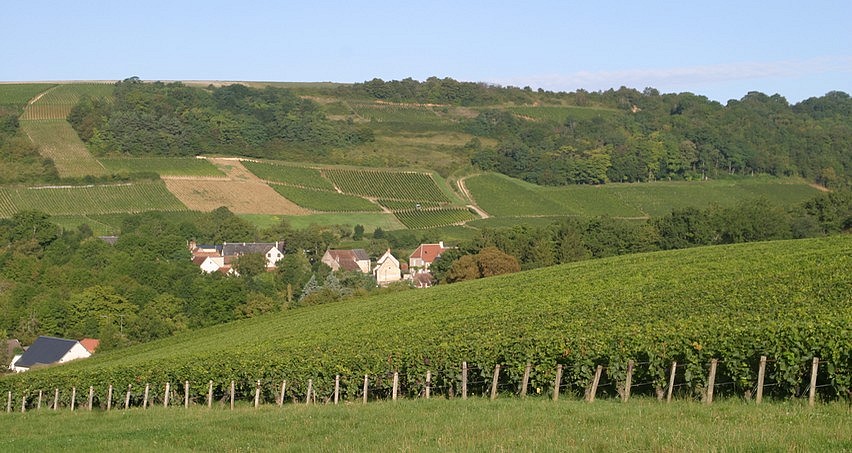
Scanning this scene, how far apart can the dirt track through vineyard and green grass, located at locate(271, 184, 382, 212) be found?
107 centimetres

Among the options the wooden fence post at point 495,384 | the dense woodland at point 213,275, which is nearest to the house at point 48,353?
the dense woodland at point 213,275

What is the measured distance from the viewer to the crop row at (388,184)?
122812 mm

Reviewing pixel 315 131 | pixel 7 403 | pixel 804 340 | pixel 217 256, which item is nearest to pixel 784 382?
pixel 804 340

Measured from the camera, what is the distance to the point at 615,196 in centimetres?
12531

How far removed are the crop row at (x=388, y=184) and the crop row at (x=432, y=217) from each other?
3906mm

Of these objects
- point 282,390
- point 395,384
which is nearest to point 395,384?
point 395,384

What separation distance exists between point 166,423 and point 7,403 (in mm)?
17587

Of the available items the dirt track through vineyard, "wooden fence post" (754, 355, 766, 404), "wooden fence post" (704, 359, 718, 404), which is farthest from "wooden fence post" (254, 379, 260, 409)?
the dirt track through vineyard

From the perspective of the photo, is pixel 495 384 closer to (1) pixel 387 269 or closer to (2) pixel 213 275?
(2) pixel 213 275

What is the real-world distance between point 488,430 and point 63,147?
123 metres

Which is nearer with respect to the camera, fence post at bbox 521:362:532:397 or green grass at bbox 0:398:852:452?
green grass at bbox 0:398:852:452

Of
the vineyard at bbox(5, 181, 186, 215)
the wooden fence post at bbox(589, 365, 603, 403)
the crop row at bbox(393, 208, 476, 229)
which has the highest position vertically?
the wooden fence post at bbox(589, 365, 603, 403)

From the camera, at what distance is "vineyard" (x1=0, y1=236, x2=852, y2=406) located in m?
19.3

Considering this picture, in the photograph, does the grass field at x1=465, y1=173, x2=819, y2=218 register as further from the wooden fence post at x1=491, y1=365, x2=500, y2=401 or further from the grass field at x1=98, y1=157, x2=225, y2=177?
→ the wooden fence post at x1=491, y1=365, x2=500, y2=401
